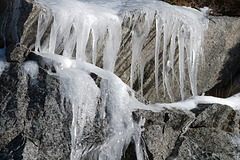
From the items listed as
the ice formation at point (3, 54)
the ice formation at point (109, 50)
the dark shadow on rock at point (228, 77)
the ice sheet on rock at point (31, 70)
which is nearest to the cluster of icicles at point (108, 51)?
the ice formation at point (109, 50)

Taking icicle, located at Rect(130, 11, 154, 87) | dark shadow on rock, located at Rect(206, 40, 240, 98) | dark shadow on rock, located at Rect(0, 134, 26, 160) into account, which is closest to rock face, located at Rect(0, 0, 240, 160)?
dark shadow on rock, located at Rect(0, 134, 26, 160)

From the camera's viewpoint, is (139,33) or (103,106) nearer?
(103,106)

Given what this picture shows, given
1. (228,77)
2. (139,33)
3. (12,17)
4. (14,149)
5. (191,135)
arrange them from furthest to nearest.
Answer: (228,77) → (139,33) → (12,17) → (191,135) → (14,149)

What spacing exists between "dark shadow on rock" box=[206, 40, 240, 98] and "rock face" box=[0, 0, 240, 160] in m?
1.69

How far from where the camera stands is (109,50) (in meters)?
5.24

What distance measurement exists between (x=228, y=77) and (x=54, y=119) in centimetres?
440

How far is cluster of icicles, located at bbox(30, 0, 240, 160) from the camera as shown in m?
3.96

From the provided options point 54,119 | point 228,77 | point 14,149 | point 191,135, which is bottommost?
point 228,77

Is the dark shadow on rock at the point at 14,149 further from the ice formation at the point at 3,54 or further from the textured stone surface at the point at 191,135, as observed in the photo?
the textured stone surface at the point at 191,135

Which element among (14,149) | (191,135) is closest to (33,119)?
(14,149)

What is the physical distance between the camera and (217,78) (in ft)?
22.6

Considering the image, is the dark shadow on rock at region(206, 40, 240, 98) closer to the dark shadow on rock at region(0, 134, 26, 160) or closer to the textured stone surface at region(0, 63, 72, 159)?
the textured stone surface at region(0, 63, 72, 159)

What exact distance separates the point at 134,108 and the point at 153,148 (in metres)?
0.50

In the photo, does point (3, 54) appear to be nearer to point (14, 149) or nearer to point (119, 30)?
point (14, 149)
